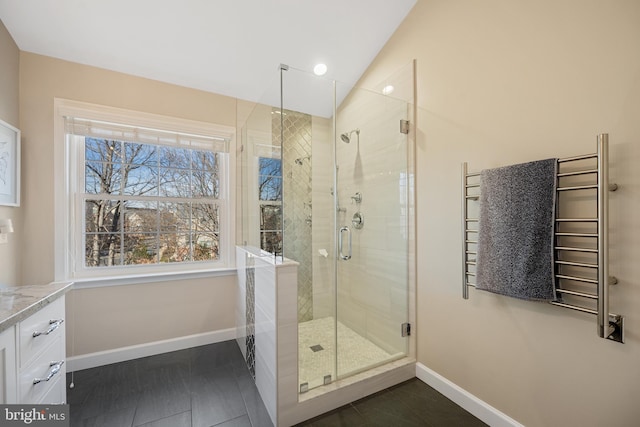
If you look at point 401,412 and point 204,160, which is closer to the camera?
point 401,412

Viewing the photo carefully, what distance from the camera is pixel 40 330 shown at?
4.10 ft

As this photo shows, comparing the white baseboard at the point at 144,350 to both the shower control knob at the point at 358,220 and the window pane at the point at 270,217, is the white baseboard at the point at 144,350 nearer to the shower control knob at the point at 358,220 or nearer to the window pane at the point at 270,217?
the window pane at the point at 270,217

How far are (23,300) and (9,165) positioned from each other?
117 centimetres

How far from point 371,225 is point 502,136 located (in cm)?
115

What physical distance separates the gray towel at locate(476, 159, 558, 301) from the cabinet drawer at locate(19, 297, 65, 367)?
7.34ft

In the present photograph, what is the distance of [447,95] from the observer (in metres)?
1.86

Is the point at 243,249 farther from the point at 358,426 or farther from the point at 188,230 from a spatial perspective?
the point at 358,426

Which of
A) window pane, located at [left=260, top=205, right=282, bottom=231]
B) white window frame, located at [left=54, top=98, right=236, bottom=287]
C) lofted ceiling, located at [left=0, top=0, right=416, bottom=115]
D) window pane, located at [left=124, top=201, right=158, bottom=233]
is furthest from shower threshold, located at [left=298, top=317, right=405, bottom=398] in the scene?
lofted ceiling, located at [left=0, top=0, right=416, bottom=115]

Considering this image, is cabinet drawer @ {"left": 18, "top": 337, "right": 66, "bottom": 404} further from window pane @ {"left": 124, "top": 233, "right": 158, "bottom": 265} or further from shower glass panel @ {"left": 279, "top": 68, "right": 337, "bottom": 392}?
shower glass panel @ {"left": 279, "top": 68, "right": 337, "bottom": 392}

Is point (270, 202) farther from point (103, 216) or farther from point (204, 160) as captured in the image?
point (103, 216)

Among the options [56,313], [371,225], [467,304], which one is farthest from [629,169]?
[56,313]

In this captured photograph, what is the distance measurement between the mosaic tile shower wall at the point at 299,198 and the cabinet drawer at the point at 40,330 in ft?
4.33

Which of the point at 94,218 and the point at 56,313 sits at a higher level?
the point at 94,218

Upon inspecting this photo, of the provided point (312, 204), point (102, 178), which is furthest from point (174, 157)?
point (312, 204)
